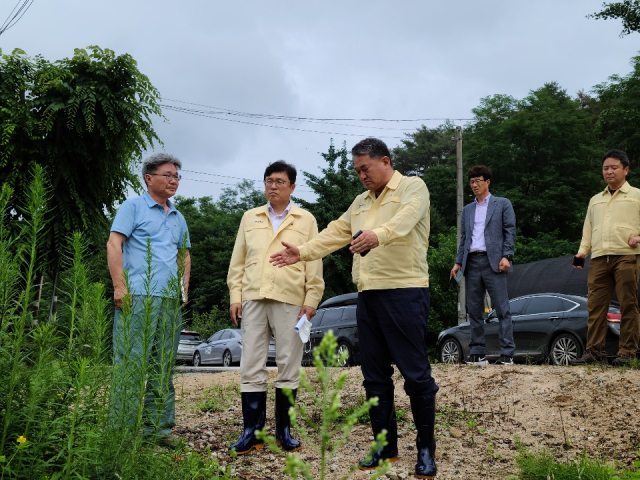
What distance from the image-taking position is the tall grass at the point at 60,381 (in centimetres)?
269

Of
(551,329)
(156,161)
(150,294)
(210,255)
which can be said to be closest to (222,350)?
(551,329)

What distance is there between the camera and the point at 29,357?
2857 mm

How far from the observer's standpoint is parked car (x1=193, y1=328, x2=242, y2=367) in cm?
2459

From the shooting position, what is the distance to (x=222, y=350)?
1001 inches

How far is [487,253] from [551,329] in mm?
4448

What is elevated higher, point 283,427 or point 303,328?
point 303,328

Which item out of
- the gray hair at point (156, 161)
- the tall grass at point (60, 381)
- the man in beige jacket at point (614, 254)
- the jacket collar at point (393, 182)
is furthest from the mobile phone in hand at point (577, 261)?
the tall grass at point (60, 381)

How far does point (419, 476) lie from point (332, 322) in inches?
582

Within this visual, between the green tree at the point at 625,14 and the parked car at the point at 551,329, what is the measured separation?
21426 millimetres

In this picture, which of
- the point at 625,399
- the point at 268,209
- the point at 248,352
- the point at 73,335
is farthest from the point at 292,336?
the point at 625,399

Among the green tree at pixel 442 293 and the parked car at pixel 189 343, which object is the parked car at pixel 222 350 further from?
the green tree at pixel 442 293

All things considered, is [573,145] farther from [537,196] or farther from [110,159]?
[110,159]

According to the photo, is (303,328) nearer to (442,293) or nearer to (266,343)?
(266,343)

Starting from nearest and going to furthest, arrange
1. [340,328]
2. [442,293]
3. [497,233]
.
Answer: [497,233] → [340,328] → [442,293]
